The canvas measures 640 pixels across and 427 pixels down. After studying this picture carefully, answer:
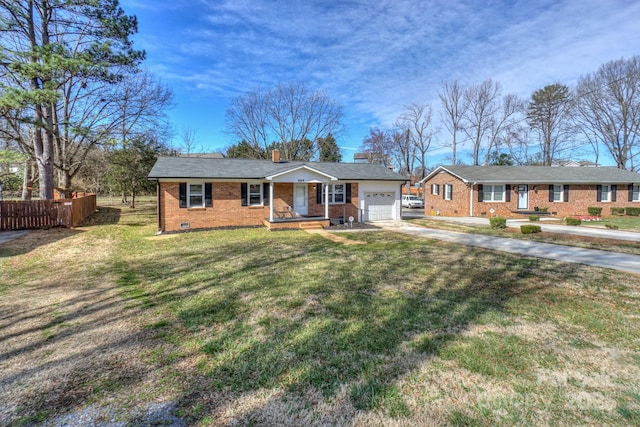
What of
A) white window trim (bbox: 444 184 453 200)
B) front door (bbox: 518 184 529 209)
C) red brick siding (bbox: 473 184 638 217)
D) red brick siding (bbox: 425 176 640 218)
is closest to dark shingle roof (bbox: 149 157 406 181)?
white window trim (bbox: 444 184 453 200)

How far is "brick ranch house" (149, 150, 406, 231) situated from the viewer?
14164mm

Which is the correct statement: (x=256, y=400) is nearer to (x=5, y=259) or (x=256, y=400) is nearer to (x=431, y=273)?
(x=431, y=273)

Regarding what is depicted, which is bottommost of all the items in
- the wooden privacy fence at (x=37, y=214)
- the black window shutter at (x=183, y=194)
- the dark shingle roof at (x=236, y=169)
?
the wooden privacy fence at (x=37, y=214)

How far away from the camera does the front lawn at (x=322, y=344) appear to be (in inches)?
101

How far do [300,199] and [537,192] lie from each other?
18091mm

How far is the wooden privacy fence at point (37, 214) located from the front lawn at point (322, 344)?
797 cm

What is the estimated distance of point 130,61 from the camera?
14359 mm

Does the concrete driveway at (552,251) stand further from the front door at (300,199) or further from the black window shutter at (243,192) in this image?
the black window shutter at (243,192)

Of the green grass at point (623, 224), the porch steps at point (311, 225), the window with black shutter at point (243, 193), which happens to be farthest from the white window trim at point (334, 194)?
the green grass at point (623, 224)

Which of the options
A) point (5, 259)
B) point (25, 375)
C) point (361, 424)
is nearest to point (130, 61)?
point (5, 259)

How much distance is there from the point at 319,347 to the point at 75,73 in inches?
620

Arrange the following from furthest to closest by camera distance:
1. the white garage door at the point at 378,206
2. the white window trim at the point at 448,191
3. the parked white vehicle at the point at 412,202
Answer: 1. the parked white vehicle at the point at 412,202
2. the white window trim at the point at 448,191
3. the white garage door at the point at 378,206

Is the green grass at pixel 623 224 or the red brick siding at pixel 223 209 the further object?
the green grass at pixel 623 224

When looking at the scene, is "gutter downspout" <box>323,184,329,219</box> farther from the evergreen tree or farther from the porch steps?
the evergreen tree
